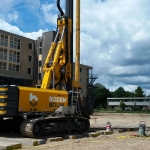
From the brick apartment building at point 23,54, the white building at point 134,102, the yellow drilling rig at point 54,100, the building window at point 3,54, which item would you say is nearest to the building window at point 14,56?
the brick apartment building at point 23,54

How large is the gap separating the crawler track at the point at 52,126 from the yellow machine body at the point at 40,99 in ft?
2.62

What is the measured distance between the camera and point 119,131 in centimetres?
2238

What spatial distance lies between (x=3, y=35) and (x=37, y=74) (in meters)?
11.5

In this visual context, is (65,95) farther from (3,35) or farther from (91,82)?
(91,82)

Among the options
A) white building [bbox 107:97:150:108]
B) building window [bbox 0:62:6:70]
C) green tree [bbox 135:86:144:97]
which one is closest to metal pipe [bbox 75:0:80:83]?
building window [bbox 0:62:6:70]

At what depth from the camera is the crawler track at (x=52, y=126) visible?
1662 centimetres

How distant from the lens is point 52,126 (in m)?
18.1

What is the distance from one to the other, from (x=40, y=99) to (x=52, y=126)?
1.71m

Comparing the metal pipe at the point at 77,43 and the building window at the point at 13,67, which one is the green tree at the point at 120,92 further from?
the metal pipe at the point at 77,43

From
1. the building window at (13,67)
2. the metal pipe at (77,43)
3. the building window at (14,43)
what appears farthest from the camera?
the building window at (14,43)

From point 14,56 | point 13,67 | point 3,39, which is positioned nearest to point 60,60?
point 3,39

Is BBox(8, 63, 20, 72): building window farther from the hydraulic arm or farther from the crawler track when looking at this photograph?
the crawler track

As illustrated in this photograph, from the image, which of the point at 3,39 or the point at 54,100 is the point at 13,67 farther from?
the point at 54,100

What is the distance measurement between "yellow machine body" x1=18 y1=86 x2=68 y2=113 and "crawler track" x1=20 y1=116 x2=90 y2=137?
31.4 inches
